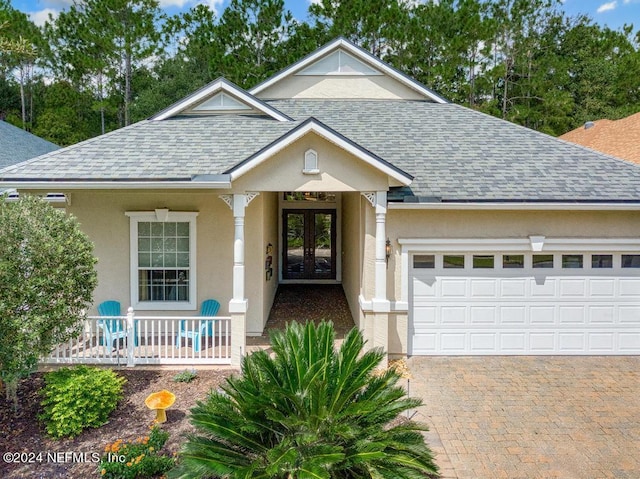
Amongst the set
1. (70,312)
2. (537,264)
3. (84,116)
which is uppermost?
(84,116)

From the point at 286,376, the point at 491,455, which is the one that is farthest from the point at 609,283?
the point at 286,376

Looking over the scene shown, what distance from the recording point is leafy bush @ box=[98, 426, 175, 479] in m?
5.07

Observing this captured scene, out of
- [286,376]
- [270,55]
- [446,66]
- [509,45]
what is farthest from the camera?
[509,45]

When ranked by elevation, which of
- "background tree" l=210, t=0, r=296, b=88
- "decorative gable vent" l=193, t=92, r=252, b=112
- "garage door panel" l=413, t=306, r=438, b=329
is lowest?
"garage door panel" l=413, t=306, r=438, b=329

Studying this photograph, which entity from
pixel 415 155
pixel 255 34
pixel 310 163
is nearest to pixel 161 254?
pixel 310 163

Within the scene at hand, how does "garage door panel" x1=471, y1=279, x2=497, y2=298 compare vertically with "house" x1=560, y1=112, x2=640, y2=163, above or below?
below

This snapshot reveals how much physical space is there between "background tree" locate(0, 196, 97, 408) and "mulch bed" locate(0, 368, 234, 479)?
52cm

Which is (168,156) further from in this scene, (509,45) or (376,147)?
(509,45)

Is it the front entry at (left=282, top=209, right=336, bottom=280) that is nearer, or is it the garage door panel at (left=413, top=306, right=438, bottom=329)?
the garage door panel at (left=413, top=306, right=438, bottom=329)

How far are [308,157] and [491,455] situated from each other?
575 cm

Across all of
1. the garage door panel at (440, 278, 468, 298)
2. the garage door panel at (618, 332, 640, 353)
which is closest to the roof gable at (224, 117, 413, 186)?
the garage door panel at (440, 278, 468, 298)

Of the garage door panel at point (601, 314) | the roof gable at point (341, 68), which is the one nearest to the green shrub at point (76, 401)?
the garage door panel at point (601, 314)

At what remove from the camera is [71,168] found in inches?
355

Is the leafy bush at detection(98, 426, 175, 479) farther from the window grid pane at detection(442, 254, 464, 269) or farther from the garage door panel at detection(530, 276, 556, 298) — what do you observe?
the garage door panel at detection(530, 276, 556, 298)
